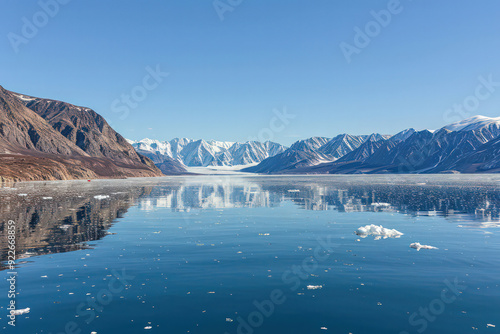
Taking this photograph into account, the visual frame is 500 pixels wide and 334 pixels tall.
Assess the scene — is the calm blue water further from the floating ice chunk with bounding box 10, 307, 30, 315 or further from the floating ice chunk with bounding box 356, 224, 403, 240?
the floating ice chunk with bounding box 356, 224, 403, 240

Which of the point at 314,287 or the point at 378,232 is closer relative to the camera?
the point at 314,287

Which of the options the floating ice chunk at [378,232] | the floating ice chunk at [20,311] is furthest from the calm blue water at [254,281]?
the floating ice chunk at [378,232]

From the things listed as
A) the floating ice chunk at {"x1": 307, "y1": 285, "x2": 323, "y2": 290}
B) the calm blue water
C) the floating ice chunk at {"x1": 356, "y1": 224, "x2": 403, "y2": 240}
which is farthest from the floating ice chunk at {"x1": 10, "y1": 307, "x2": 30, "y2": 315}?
the floating ice chunk at {"x1": 356, "y1": 224, "x2": 403, "y2": 240}

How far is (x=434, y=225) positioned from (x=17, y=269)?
31789 millimetres

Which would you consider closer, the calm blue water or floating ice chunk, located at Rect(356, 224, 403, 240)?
the calm blue water

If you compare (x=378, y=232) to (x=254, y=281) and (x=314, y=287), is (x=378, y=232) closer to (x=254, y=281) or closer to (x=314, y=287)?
(x=314, y=287)

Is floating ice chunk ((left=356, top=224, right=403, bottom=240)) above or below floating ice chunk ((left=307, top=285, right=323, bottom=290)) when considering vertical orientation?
above

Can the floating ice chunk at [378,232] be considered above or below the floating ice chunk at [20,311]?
above

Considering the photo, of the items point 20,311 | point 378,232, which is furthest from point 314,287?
point 378,232

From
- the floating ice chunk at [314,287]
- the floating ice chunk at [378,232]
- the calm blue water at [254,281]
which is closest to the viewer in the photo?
the calm blue water at [254,281]

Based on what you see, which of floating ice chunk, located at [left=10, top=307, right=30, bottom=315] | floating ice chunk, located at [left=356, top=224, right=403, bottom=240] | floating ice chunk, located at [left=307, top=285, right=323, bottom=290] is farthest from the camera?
floating ice chunk, located at [left=356, top=224, right=403, bottom=240]

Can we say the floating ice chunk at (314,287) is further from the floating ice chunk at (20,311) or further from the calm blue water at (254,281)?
the floating ice chunk at (20,311)

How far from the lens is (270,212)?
42.8 meters

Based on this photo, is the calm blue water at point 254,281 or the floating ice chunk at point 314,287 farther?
the floating ice chunk at point 314,287
